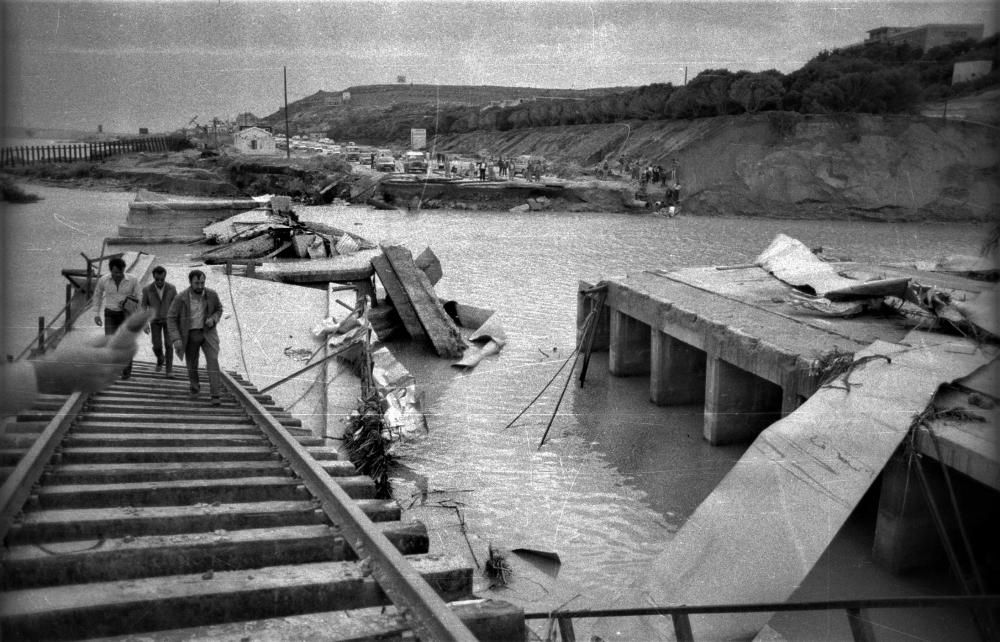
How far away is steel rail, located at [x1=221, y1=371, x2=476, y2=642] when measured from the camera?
9.80 feet

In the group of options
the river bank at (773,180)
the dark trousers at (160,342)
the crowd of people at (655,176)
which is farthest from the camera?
the crowd of people at (655,176)

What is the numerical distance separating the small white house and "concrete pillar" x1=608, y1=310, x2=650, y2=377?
215ft

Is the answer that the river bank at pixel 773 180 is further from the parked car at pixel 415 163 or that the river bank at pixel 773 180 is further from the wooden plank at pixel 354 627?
the wooden plank at pixel 354 627

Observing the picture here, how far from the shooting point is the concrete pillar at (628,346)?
13.8 m

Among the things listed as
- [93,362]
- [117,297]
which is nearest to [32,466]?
[93,362]

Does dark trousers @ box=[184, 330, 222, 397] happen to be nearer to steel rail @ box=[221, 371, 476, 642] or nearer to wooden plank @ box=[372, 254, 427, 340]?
steel rail @ box=[221, 371, 476, 642]

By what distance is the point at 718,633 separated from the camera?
225 inches

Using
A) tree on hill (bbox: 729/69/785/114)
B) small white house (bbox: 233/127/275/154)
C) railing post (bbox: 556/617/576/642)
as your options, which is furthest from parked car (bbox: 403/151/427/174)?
railing post (bbox: 556/617/576/642)

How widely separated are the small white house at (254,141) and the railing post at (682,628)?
2931 inches

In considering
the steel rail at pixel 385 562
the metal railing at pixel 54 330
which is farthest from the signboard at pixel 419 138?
the steel rail at pixel 385 562

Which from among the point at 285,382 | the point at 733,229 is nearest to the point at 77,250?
the point at 285,382

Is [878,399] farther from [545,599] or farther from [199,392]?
[199,392]

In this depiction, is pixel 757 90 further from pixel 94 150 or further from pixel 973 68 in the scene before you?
pixel 94 150

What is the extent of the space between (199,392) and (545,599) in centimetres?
403
